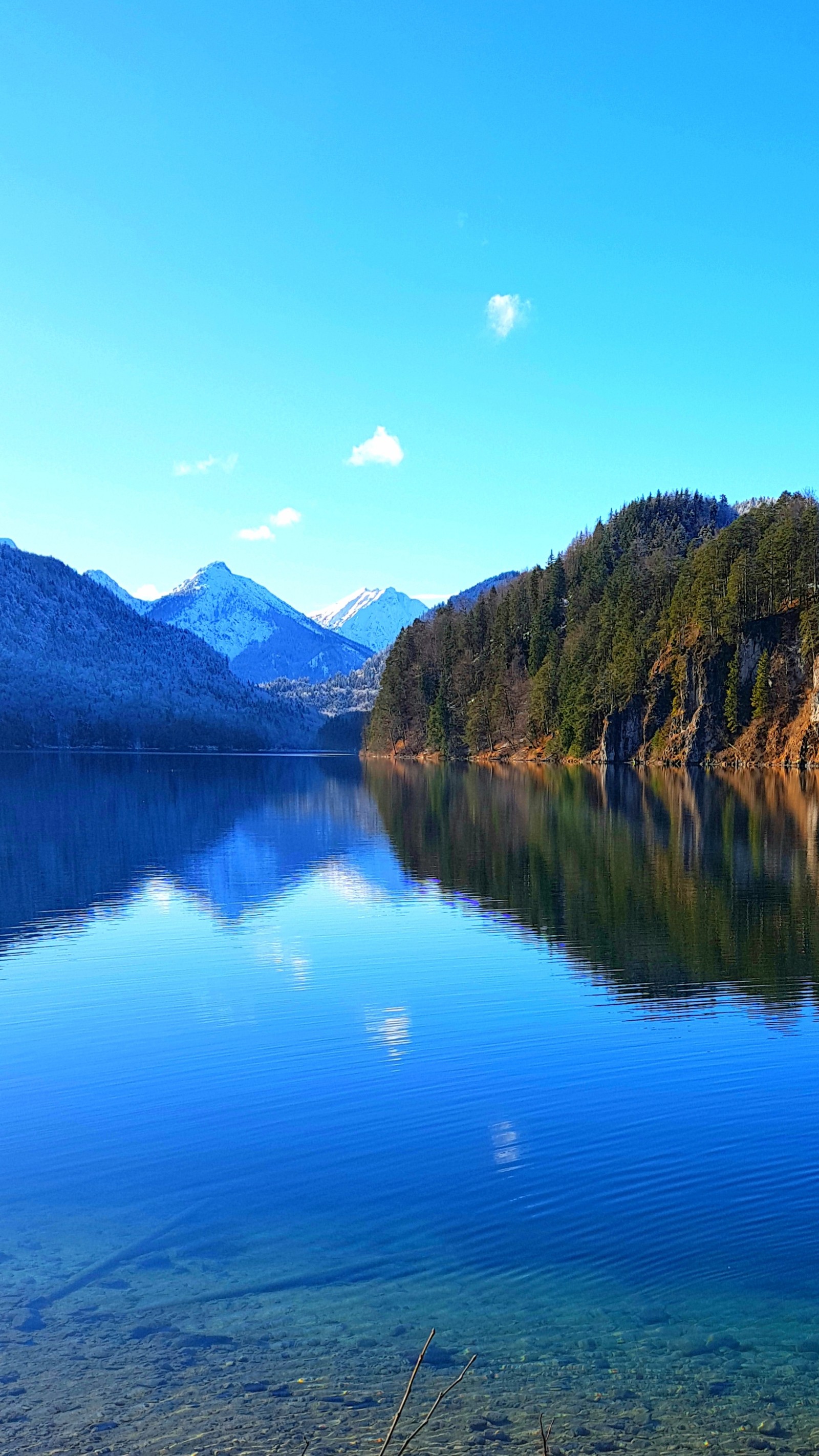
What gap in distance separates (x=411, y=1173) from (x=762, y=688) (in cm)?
13630

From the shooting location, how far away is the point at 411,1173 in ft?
50.1

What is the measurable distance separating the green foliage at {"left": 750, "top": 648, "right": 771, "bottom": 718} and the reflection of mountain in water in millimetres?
56050

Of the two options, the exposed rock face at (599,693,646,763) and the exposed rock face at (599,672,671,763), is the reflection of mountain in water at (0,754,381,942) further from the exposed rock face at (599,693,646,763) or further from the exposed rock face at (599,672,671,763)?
the exposed rock face at (599,672,671,763)

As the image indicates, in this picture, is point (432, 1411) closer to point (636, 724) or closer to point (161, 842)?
point (161, 842)

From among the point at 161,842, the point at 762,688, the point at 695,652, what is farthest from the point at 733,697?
the point at 161,842

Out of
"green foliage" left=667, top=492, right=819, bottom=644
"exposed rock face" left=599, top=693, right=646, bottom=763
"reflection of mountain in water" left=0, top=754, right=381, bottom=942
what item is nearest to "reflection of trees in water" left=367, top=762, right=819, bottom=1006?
"reflection of mountain in water" left=0, top=754, right=381, bottom=942

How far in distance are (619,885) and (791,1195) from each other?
28984 millimetres

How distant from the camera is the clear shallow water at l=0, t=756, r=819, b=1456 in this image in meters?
9.90

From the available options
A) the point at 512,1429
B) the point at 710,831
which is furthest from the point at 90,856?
the point at 512,1429

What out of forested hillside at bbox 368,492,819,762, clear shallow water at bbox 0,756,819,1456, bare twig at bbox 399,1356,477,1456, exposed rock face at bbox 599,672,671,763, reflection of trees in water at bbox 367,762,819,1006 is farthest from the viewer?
exposed rock face at bbox 599,672,671,763

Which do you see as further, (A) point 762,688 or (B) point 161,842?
(A) point 762,688

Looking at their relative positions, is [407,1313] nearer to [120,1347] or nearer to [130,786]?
[120,1347]

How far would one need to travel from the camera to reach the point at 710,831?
62531 mm

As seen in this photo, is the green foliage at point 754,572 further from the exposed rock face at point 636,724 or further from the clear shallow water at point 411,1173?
the clear shallow water at point 411,1173
